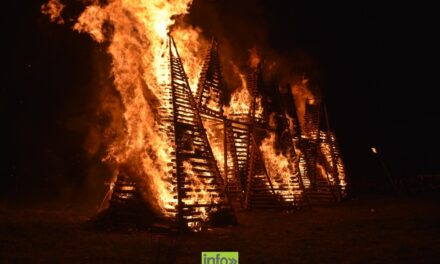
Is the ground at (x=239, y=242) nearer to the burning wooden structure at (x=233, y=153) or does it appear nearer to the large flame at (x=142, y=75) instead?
the burning wooden structure at (x=233, y=153)

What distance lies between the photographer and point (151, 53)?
1461cm

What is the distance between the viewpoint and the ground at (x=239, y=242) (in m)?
8.59

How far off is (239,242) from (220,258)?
6.99ft

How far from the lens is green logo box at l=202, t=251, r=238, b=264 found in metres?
8.16

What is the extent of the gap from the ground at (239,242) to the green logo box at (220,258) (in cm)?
19

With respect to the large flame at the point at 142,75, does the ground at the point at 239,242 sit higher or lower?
lower

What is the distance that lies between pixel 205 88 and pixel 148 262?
11896 mm

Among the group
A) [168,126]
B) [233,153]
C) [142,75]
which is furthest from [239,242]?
[233,153]

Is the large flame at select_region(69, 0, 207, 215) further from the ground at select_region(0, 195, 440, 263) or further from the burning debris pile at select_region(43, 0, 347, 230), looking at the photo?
the ground at select_region(0, 195, 440, 263)

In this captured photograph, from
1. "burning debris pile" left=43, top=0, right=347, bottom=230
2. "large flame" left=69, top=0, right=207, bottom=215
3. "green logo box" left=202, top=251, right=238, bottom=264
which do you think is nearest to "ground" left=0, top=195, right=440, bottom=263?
"green logo box" left=202, top=251, right=238, bottom=264

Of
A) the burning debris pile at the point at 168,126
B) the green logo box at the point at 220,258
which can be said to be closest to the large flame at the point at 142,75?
the burning debris pile at the point at 168,126

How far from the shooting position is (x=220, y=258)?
8.49m

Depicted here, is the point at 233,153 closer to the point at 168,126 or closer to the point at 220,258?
the point at 168,126

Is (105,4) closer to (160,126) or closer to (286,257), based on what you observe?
(160,126)
